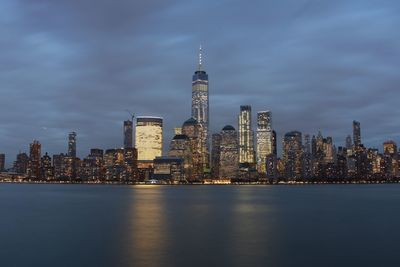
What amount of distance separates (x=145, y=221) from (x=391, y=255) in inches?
1578

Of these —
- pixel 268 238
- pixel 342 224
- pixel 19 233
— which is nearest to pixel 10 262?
pixel 19 233

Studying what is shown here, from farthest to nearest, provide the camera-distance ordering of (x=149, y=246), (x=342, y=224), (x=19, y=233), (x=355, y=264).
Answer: (x=342, y=224) → (x=19, y=233) → (x=149, y=246) → (x=355, y=264)

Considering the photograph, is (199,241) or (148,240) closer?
Answer: (199,241)

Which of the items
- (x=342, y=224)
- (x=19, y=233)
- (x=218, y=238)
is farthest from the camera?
(x=342, y=224)

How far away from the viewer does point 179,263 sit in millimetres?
40219

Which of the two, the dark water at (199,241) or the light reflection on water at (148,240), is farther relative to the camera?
the light reflection on water at (148,240)

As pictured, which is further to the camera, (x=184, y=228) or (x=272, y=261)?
(x=184, y=228)

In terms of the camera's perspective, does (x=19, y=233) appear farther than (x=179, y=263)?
Yes

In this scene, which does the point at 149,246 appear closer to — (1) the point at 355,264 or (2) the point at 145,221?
(1) the point at 355,264

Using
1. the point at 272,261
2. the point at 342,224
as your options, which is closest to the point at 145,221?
the point at 342,224

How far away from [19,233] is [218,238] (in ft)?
85.5

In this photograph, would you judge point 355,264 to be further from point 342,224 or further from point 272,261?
point 342,224

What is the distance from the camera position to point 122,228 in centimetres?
6412

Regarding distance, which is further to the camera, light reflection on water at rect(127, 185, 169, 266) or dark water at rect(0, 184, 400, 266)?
light reflection on water at rect(127, 185, 169, 266)
